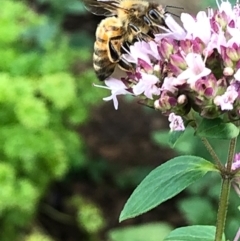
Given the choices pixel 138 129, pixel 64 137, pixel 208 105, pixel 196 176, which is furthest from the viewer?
pixel 138 129

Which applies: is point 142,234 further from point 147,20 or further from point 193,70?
point 193,70

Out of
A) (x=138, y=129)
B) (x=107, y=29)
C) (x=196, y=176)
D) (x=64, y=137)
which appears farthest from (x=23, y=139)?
(x=138, y=129)

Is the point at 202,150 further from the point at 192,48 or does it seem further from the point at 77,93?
the point at 192,48

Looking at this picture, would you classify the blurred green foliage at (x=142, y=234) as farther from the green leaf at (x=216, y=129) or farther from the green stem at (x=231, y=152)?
the green leaf at (x=216, y=129)

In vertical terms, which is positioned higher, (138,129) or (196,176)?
(196,176)

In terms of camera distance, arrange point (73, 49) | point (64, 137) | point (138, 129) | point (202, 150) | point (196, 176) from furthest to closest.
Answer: point (138, 129) → point (73, 49) → point (64, 137) → point (202, 150) → point (196, 176)

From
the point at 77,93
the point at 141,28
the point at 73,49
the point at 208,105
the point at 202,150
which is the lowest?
the point at 202,150

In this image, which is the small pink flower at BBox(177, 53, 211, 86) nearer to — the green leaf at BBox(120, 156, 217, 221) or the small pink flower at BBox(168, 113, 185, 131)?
the small pink flower at BBox(168, 113, 185, 131)

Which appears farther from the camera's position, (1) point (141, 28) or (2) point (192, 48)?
(1) point (141, 28)
